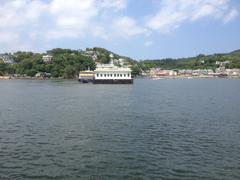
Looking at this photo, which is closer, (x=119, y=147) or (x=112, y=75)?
(x=119, y=147)

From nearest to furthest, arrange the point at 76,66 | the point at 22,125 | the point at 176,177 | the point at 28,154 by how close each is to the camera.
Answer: the point at 176,177 < the point at 28,154 < the point at 22,125 < the point at 76,66

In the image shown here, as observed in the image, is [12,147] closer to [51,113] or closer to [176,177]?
[176,177]

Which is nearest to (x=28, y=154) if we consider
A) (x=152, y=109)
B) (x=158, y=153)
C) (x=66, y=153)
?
(x=66, y=153)

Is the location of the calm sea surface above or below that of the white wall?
below

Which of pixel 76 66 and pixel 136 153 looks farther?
pixel 76 66

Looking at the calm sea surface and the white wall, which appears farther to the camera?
the white wall

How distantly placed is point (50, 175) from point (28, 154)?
4093mm

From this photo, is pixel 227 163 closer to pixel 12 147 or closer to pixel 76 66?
pixel 12 147

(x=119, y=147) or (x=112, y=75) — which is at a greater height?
(x=112, y=75)

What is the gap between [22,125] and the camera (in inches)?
1174

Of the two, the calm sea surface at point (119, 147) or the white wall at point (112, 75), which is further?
the white wall at point (112, 75)

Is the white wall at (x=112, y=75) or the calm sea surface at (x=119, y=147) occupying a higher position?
the white wall at (x=112, y=75)

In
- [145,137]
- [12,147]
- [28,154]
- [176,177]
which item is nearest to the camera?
[176,177]

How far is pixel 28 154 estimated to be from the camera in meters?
20.4
